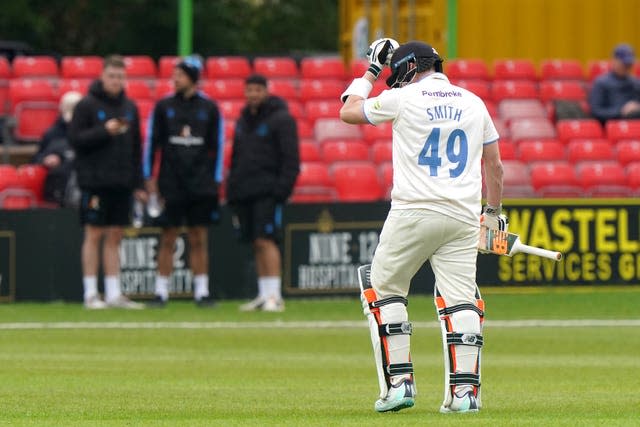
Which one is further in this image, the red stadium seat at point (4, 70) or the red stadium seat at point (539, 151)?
the red stadium seat at point (4, 70)

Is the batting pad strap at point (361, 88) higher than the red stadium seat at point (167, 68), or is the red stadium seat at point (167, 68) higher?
the red stadium seat at point (167, 68)

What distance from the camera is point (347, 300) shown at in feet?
61.1

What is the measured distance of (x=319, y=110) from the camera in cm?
2153

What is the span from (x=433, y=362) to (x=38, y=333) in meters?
3.78

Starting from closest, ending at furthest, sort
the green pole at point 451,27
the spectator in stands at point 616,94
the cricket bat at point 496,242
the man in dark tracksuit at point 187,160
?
the cricket bat at point 496,242
the man in dark tracksuit at point 187,160
the spectator in stands at point 616,94
the green pole at point 451,27

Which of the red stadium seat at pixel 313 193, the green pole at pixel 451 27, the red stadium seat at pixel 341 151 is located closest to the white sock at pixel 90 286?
Result: the red stadium seat at pixel 313 193

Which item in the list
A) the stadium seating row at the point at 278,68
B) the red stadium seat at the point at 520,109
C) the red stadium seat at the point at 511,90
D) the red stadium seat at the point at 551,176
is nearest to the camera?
the red stadium seat at the point at 551,176

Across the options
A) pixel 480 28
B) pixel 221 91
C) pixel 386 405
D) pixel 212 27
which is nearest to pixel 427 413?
pixel 386 405

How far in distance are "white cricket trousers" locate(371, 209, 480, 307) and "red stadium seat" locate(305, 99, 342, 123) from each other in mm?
12118

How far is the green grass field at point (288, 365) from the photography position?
9.34 metres

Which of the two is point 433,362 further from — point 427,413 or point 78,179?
point 78,179

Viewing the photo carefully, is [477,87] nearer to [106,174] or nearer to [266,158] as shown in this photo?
[266,158]

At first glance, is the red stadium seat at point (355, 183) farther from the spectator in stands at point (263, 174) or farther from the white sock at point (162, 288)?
the white sock at point (162, 288)

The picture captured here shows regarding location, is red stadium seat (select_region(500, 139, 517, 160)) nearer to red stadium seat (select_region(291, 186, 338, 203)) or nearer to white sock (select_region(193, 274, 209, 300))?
red stadium seat (select_region(291, 186, 338, 203))
